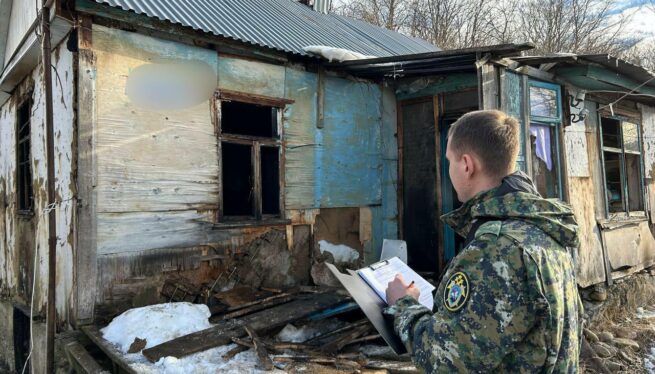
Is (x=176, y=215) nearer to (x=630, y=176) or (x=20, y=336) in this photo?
(x=20, y=336)

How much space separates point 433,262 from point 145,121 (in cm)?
452

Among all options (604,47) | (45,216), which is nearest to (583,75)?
(45,216)

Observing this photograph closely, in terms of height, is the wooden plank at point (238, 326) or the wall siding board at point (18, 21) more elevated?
the wall siding board at point (18, 21)

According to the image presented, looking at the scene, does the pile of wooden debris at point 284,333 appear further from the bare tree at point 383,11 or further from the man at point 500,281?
the bare tree at point 383,11

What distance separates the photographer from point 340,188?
6418 mm

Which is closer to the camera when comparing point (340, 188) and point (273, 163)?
point (273, 163)

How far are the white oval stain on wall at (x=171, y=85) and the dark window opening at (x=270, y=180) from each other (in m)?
1.17

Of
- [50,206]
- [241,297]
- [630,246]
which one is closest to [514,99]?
[630,246]

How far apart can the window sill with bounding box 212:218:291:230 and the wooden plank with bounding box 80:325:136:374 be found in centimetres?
159

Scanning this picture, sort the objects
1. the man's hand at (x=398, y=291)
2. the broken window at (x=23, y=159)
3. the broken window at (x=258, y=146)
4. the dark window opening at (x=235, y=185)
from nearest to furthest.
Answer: the man's hand at (x=398, y=291), the broken window at (x=258, y=146), the broken window at (x=23, y=159), the dark window opening at (x=235, y=185)

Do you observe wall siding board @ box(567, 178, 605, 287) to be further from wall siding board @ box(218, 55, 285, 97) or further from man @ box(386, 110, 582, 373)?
man @ box(386, 110, 582, 373)

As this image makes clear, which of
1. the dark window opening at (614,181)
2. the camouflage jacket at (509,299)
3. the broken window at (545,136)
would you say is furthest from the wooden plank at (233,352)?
the dark window opening at (614,181)

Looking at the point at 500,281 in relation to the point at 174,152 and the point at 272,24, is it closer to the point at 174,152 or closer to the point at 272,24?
the point at 174,152

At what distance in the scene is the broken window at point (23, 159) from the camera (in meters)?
6.59
